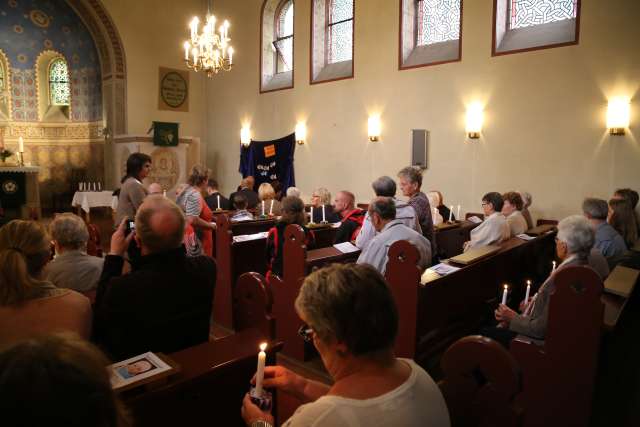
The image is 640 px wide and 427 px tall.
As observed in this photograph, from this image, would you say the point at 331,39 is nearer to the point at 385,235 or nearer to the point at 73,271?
the point at 385,235

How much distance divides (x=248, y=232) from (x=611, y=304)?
3.90 metres

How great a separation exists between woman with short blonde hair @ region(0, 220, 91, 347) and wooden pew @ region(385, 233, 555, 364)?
1.96 metres

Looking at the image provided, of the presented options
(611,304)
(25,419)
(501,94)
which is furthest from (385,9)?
(25,419)

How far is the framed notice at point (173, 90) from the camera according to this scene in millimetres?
11094

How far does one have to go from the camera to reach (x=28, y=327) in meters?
1.71

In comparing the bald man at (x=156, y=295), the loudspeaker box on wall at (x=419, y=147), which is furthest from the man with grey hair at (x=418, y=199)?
the loudspeaker box on wall at (x=419, y=147)

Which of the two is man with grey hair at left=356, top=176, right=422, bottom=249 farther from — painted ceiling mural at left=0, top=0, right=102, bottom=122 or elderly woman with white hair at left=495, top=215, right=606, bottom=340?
painted ceiling mural at left=0, top=0, right=102, bottom=122

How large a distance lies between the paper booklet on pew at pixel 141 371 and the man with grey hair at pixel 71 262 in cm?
118

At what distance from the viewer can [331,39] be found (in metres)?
9.21

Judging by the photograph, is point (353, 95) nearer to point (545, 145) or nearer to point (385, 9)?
point (385, 9)

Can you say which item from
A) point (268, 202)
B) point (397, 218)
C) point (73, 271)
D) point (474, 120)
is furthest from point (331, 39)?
point (73, 271)

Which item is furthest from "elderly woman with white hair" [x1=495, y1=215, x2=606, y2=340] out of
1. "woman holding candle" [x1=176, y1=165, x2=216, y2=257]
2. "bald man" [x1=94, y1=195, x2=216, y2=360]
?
"woman holding candle" [x1=176, y1=165, x2=216, y2=257]

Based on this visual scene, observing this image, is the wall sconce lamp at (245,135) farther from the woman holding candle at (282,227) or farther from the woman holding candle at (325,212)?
the woman holding candle at (282,227)

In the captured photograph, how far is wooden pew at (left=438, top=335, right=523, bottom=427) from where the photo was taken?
4.43ft
